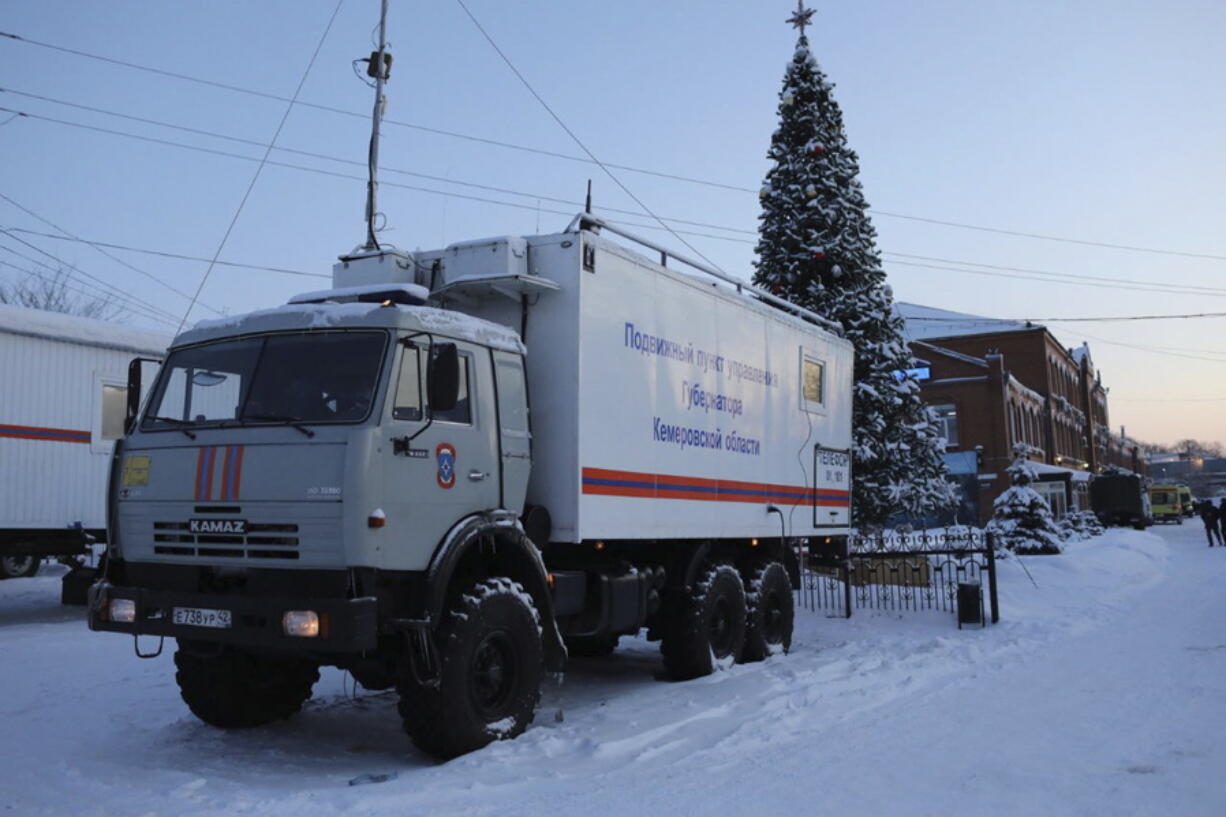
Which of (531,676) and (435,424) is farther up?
(435,424)

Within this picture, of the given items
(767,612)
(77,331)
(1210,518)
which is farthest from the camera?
(1210,518)

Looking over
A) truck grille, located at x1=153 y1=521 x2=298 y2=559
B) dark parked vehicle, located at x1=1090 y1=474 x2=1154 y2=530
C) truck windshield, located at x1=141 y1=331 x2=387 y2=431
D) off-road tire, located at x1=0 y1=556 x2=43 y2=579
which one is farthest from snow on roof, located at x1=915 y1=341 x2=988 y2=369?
truck grille, located at x1=153 y1=521 x2=298 y2=559

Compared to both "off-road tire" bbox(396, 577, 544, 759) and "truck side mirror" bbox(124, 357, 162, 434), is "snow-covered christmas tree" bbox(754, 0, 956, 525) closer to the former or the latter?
"off-road tire" bbox(396, 577, 544, 759)

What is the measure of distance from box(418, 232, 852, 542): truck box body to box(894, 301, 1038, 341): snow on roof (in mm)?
42726

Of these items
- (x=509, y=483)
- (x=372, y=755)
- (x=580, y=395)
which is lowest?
(x=372, y=755)

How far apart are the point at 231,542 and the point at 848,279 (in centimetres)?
1719

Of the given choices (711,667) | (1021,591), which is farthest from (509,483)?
(1021,591)

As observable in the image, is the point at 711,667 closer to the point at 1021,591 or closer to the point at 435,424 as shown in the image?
the point at 435,424

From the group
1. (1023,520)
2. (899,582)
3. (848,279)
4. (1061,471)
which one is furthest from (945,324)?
(899,582)

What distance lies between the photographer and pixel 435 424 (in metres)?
6.58

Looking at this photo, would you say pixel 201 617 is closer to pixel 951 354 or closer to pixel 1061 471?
Answer: pixel 1061 471

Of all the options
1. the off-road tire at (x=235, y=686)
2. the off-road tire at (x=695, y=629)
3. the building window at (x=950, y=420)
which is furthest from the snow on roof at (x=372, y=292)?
the building window at (x=950, y=420)

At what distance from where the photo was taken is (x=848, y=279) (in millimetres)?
21266

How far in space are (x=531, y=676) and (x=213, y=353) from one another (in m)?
3.19
